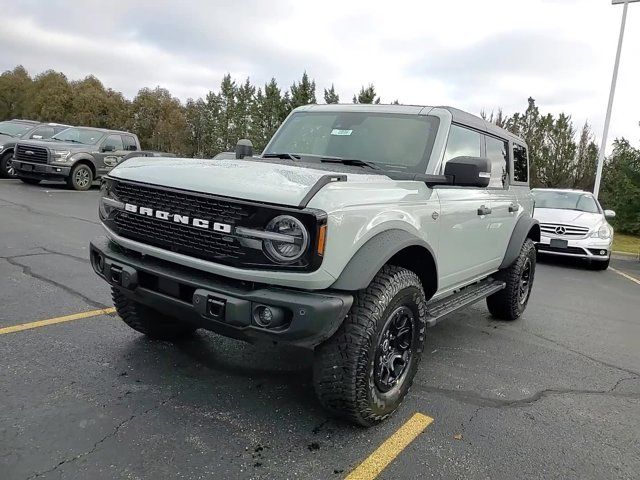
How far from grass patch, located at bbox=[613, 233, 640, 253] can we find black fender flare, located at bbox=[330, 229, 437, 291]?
46.1 ft

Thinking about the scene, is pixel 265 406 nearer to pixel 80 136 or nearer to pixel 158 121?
pixel 80 136

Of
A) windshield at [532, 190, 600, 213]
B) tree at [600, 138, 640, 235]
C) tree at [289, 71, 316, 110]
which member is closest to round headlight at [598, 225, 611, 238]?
windshield at [532, 190, 600, 213]

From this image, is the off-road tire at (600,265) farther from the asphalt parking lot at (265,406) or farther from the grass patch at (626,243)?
the asphalt parking lot at (265,406)

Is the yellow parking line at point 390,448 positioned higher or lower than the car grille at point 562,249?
lower

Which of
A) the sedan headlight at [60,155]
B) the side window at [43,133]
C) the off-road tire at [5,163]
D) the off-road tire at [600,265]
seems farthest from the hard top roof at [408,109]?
the off-road tire at [5,163]

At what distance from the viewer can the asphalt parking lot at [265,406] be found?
242cm

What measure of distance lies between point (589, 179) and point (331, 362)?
2866 centimetres

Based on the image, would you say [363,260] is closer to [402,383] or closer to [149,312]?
[402,383]

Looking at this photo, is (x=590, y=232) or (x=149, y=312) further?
(x=590, y=232)

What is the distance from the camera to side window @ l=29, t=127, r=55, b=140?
579 inches

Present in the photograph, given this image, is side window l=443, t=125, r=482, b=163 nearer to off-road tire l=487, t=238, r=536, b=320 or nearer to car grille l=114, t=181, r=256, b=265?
off-road tire l=487, t=238, r=536, b=320

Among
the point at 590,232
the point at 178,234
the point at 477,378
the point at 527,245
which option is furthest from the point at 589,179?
the point at 178,234

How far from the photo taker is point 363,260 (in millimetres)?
2553

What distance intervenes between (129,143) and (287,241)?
14462 millimetres
